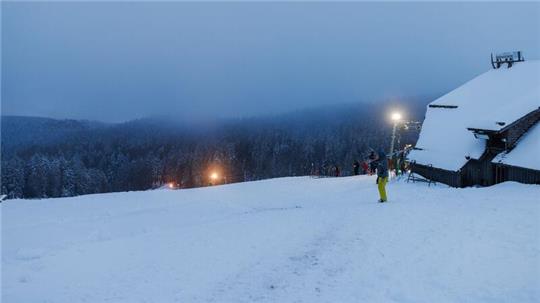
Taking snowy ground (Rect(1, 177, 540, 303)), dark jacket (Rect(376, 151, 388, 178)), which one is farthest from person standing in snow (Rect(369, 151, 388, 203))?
snowy ground (Rect(1, 177, 540, 303))

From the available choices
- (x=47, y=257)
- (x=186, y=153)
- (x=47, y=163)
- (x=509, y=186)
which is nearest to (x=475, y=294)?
(x=47, y=257)

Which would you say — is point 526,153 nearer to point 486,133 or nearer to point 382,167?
point 486,133

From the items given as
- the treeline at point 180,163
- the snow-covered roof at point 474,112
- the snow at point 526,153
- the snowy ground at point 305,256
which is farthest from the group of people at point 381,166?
the treeline at point 180,163

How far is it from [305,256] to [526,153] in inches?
656

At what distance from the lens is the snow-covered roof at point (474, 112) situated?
81.9 feet

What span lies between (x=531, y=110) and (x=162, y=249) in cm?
2150

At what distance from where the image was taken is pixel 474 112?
92.8 ft

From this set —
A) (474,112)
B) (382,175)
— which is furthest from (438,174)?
(382,175)

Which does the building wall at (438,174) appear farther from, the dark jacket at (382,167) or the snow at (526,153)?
the dark jacket at (382,167)

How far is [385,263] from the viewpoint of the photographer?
1034 centimetres

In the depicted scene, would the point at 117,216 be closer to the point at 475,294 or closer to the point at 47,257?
the point at 47,257

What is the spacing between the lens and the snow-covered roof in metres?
25.0

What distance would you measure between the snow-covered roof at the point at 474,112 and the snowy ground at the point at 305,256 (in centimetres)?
753

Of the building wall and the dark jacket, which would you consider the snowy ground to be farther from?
the building wall
